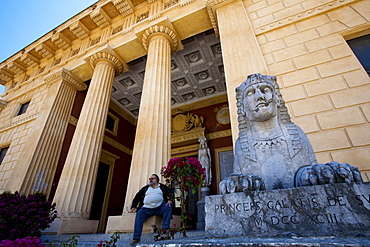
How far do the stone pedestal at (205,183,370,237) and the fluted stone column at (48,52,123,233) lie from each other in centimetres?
522

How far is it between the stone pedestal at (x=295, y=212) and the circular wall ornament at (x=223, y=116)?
973 cm

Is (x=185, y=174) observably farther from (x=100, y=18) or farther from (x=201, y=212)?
(x=100, y=18)

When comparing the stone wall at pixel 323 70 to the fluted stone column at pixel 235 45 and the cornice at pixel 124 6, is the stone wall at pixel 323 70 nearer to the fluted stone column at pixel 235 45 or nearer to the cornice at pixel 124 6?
the fluted stone column at pixel 235 45

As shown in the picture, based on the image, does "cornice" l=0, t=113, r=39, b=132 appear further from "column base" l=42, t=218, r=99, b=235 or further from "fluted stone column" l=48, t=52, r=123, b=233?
"column base" l=42, t=218, r=99, b=235

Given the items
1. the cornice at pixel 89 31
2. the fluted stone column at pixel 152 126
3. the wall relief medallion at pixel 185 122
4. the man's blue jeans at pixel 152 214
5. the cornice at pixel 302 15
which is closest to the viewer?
the man's blue jeans at pixel 152 214

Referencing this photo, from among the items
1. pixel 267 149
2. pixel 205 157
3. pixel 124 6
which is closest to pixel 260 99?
pixel 267 149

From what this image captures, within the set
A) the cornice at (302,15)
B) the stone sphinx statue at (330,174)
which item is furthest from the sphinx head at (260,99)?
the cornice at (302,15)

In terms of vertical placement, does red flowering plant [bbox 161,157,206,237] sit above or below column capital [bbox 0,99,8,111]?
below

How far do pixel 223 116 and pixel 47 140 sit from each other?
8.81 metres

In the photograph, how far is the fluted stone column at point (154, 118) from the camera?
4727mm

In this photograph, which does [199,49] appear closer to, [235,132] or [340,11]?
[340,11]

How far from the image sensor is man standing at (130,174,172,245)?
3.56 metres

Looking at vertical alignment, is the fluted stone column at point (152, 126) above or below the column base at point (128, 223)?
above

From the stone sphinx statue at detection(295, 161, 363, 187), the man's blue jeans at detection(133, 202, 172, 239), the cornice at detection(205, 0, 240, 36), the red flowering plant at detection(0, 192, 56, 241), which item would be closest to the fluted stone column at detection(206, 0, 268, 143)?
the cornice at detection(205, 0, 240, 36)
